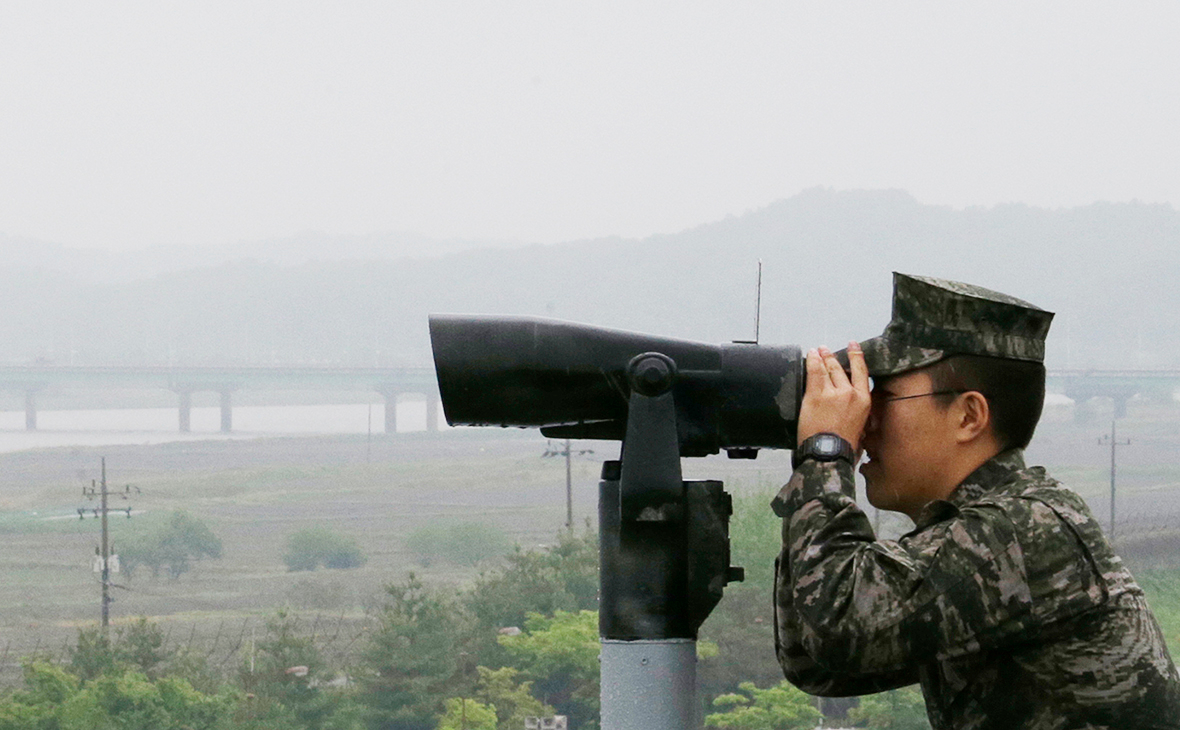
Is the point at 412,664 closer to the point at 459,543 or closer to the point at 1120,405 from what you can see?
the point at 459,543

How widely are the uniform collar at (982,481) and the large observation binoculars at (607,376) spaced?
0.15 metres

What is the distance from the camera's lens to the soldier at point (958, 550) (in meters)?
0.99

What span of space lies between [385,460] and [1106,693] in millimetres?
40696

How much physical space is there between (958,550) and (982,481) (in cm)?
11

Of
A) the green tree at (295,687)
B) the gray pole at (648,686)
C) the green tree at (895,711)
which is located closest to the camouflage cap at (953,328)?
the gray pole at (648,686)

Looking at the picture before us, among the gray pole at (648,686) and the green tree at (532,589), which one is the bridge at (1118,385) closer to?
the green tree at (532,589)

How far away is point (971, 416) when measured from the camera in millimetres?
1082

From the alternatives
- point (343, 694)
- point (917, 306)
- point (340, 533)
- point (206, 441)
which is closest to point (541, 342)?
point (917, 306)

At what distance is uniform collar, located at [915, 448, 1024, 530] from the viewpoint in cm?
108

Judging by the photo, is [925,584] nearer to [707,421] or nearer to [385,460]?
[707,421]

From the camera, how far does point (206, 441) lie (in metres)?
43.1

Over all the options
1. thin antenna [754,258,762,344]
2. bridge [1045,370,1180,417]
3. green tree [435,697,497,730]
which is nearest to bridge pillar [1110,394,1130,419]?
bridge [1045,370,1180,417]

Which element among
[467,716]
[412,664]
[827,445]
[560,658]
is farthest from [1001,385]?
[412,664]

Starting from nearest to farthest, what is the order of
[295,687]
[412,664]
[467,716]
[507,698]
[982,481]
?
1. [982,481]
2. [467,716]
3. [507,698]
4. [295,687]
5. [412,664]
